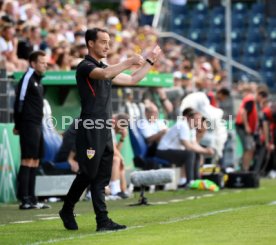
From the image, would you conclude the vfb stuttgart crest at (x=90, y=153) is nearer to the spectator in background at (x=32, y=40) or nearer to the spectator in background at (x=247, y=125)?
the spectator in background at (x=32, y=40)

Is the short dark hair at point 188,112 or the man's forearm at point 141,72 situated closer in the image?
the man's forearm at point 141,72

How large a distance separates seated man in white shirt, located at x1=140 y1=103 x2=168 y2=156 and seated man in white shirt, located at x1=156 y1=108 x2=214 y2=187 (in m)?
0.23

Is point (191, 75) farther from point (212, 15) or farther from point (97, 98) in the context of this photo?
point (97, 98)

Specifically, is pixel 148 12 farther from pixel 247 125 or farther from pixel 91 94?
pixel 91 94

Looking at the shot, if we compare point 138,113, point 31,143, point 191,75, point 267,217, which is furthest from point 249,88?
point 267,217

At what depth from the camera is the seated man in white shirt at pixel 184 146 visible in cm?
1969

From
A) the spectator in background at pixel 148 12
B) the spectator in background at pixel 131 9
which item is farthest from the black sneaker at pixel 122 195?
the spectator in background at pixel 148 12

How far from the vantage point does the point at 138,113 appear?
21.1 m

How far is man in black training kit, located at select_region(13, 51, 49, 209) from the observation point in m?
15.1

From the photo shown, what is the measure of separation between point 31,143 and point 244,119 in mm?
9821

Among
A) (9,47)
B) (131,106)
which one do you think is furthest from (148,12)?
(9,47)

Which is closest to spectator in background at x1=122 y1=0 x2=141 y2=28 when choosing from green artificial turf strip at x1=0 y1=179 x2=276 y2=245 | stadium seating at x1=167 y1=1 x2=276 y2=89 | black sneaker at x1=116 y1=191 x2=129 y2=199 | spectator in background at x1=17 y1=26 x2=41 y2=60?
stadium seating at x1=167 y1=1 x2=276 y2=89

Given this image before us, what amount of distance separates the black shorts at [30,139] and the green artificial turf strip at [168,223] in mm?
821

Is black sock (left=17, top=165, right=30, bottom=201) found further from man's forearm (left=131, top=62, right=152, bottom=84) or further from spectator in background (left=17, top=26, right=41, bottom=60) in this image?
spectator in background (left=17, top=26, right=41, bottom=60)
